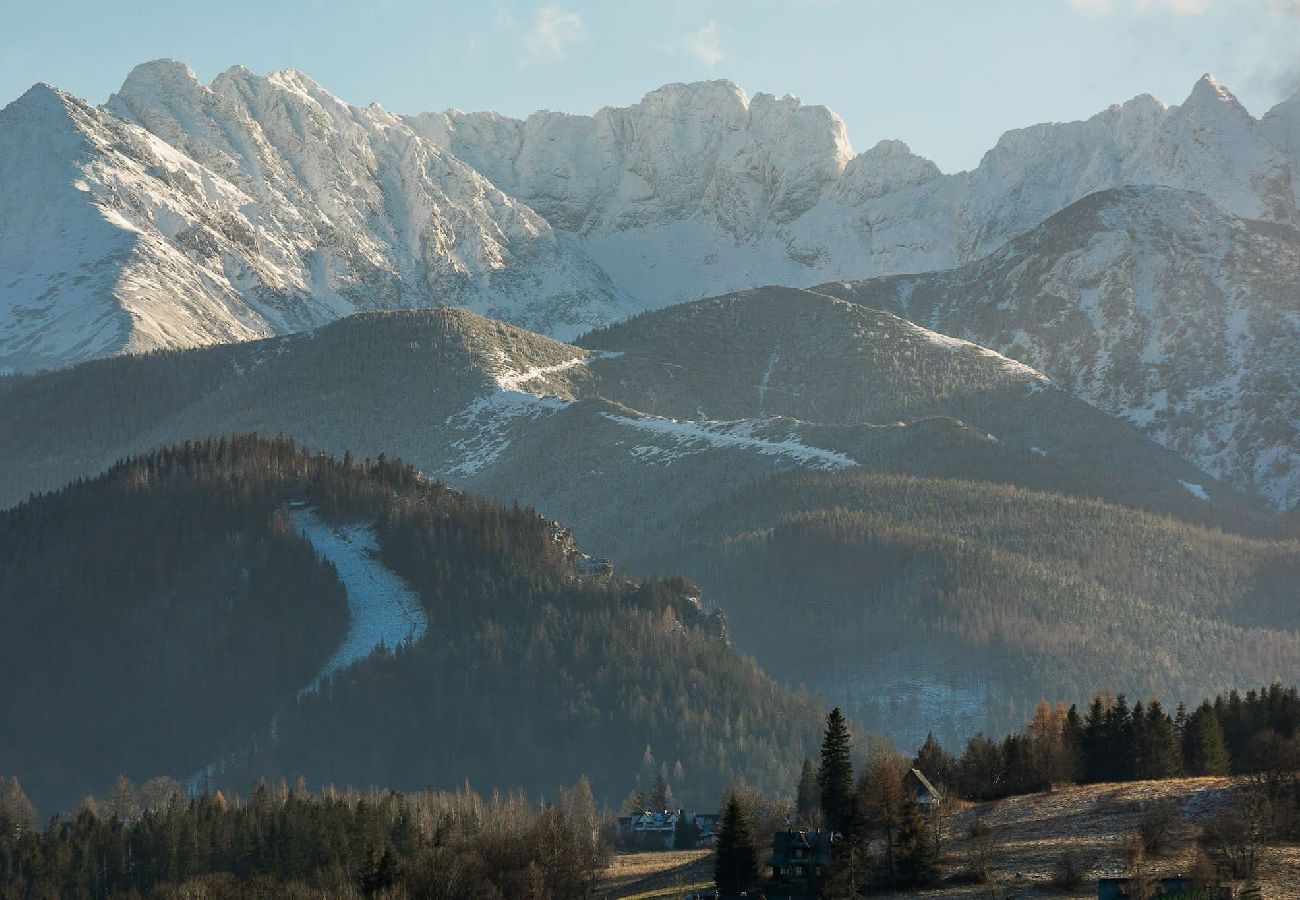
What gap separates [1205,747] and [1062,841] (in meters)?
32.4

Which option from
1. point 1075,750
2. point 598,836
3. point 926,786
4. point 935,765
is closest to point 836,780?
point 926,786

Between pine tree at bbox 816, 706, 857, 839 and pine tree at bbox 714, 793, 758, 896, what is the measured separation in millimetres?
5997

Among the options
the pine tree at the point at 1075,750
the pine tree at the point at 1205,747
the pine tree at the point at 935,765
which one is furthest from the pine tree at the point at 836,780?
the pine tree at the point at 1205,747

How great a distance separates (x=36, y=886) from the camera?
186750mm

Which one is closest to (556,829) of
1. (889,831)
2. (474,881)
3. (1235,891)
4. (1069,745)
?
(474,881)

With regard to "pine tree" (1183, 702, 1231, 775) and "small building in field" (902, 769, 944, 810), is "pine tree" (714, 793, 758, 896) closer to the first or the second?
"small building in field" (902, 769, 944, 810)

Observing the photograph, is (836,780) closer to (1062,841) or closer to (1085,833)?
(1085,833)

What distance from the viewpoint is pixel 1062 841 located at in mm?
142250

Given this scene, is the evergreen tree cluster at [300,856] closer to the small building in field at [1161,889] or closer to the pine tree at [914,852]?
the pine tree at [914,852]

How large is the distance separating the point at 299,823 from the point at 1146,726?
63.3m

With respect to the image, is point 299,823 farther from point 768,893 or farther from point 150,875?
point 768,893

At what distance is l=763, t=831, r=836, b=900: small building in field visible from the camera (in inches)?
5679

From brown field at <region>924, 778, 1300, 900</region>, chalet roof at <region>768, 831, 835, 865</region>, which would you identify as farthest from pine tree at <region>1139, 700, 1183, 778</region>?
chalet roof at <region>768, 831, 835, 865</region>

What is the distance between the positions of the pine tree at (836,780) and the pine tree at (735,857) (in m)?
6.00
